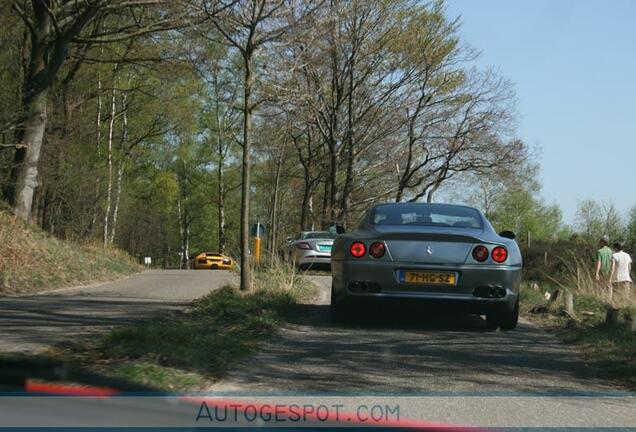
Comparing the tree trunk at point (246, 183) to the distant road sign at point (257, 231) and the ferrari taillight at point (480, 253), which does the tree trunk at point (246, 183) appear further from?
the distant road sign at point (257, 231)

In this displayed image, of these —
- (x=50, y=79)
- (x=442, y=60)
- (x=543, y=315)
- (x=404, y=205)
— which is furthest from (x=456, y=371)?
(x=442, y=60)

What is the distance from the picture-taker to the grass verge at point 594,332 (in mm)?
6930

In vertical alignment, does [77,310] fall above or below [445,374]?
above

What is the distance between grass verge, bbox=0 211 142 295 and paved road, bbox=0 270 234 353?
2.54ft

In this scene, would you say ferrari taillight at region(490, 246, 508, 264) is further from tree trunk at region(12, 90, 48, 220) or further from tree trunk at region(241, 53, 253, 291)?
tree trunk at region(12, 90, 48, 220)

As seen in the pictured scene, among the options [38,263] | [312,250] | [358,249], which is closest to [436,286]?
[358,249]

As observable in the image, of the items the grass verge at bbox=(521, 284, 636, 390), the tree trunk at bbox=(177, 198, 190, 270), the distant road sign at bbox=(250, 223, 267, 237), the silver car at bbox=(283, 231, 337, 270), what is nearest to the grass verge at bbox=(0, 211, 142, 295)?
the distant road sign at bbox=(250, 223, 267, 237)

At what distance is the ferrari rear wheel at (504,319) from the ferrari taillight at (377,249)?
1.46m

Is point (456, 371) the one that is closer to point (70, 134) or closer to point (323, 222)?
point (70, 134)

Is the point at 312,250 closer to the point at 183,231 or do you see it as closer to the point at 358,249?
the point at 358,249

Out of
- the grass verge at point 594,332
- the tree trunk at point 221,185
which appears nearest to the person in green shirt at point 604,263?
the grass verge at point 594,332

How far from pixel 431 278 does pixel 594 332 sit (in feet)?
6.36

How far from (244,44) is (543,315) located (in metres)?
6.25

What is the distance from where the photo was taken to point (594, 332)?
8844 millimetres
